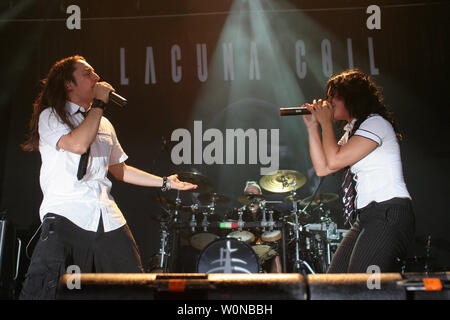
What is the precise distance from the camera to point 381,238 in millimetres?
1937

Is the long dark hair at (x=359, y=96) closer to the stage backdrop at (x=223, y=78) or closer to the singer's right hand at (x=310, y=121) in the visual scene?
the singer's right hand at (x=310, y=121)

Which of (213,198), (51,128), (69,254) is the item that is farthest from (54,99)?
(213,198)

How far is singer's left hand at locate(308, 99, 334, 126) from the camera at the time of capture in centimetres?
233

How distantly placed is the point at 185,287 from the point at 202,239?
4738 millimetres

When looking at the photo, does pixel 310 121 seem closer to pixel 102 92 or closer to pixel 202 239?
pixel 102 92

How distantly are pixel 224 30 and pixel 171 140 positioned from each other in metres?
1.90

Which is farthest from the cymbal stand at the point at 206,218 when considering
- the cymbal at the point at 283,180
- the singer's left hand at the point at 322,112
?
the singer's left hand at the point at 322,112

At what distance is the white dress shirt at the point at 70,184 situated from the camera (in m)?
1.99

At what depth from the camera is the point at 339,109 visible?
2.45m

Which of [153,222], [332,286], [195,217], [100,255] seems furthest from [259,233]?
[332,286]

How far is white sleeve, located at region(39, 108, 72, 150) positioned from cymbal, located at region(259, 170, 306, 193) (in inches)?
150

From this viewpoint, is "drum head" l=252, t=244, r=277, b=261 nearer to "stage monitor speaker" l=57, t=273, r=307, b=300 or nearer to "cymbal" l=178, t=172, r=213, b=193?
"cymbal" l=178, t=172, r=213, b=193
